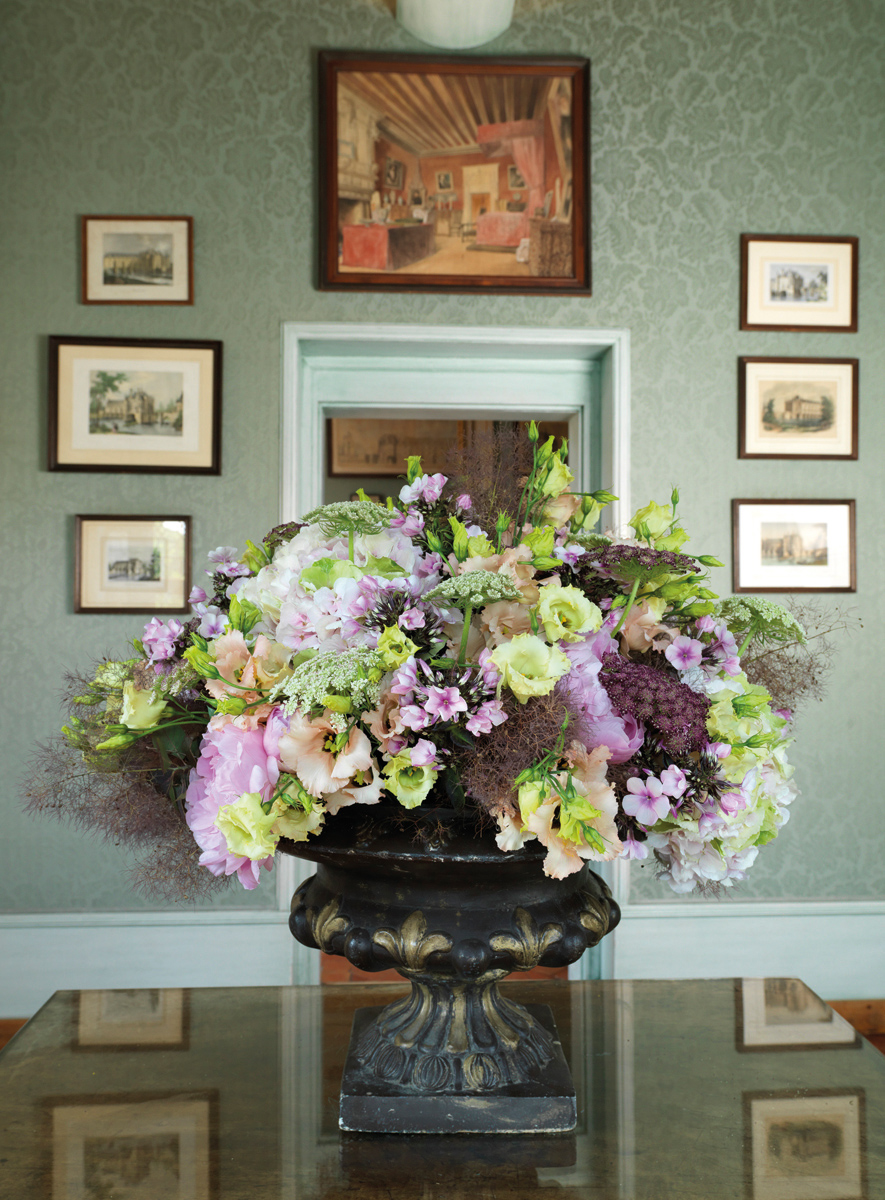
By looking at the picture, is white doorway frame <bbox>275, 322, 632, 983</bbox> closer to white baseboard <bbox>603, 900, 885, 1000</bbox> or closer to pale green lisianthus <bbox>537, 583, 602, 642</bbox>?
white baseboard <bbox>603, 900, 885, 1000</bbox>

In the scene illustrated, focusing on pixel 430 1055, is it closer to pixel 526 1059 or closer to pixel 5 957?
pixel 526 1059

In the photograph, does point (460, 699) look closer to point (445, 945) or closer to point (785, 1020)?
point (445, 945)

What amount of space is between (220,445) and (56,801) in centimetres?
187

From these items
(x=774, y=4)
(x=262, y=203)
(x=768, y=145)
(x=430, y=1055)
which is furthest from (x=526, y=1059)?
(x=774, y=4)

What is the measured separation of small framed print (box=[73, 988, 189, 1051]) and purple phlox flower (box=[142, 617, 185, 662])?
522mm

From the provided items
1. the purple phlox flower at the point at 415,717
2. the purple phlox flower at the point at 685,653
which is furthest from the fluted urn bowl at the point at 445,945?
the purple phlox flower at the point at 685,653

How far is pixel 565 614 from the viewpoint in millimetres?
738

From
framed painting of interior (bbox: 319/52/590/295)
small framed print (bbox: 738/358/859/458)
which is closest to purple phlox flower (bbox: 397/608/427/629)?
framed painting of interior (bbox: 319/52/590/295)

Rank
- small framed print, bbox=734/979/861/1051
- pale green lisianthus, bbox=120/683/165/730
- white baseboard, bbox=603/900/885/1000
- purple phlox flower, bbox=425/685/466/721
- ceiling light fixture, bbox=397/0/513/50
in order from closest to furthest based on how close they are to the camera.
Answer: purple phlox flower, bbox=425/685/466/721 → pale green lisianthus, bbox=120/683/165/730 → small framed print, bbox=734/979/861/1051 → ceiling light fixture, bbox=397/0/513/50 → white baseboard, bbox=603/900/885/1000

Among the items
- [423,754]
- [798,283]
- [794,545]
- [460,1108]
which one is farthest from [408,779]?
[798,283]

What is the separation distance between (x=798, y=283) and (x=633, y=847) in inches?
99.6

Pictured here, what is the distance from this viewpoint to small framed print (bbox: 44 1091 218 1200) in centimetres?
77

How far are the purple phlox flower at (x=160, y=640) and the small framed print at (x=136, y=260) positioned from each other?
206 centimetres

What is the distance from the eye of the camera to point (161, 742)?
33.5 inches
